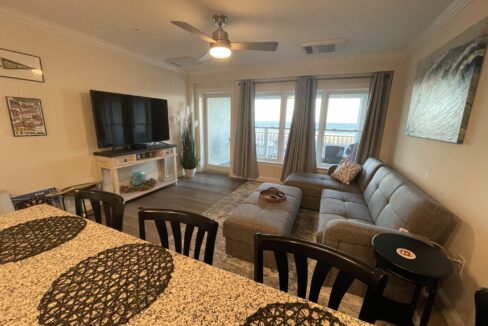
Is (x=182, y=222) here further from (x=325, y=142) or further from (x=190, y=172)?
(x=190, y=172)

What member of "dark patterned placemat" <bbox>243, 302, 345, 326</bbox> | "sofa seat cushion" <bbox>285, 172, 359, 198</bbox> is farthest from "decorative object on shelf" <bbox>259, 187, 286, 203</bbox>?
"dark patterned placemat" <bbox>243, 302, 345, 326</bbox>

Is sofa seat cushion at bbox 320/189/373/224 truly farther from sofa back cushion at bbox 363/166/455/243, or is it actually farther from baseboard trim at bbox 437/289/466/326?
baseboard trim at bbox 437/289/466/326

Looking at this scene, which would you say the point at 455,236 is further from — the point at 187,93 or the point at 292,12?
the point at 187,93

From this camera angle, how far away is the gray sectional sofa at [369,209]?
154 centimetres

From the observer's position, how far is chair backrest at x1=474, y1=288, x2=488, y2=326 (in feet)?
2.16

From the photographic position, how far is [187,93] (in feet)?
16.4

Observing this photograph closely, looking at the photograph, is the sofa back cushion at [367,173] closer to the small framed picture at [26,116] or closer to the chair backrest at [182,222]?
the chair backrest at [182,222]

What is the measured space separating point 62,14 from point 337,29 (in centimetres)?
321

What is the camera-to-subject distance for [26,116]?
8.02 feet

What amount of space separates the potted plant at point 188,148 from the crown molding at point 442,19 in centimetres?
426

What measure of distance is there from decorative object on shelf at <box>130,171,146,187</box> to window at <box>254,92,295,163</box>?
2.44 m

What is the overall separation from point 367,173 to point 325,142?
1.28m

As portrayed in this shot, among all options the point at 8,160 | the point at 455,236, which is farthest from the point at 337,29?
the point at 8,160

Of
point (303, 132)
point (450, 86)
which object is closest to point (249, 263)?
point (450, 86)
